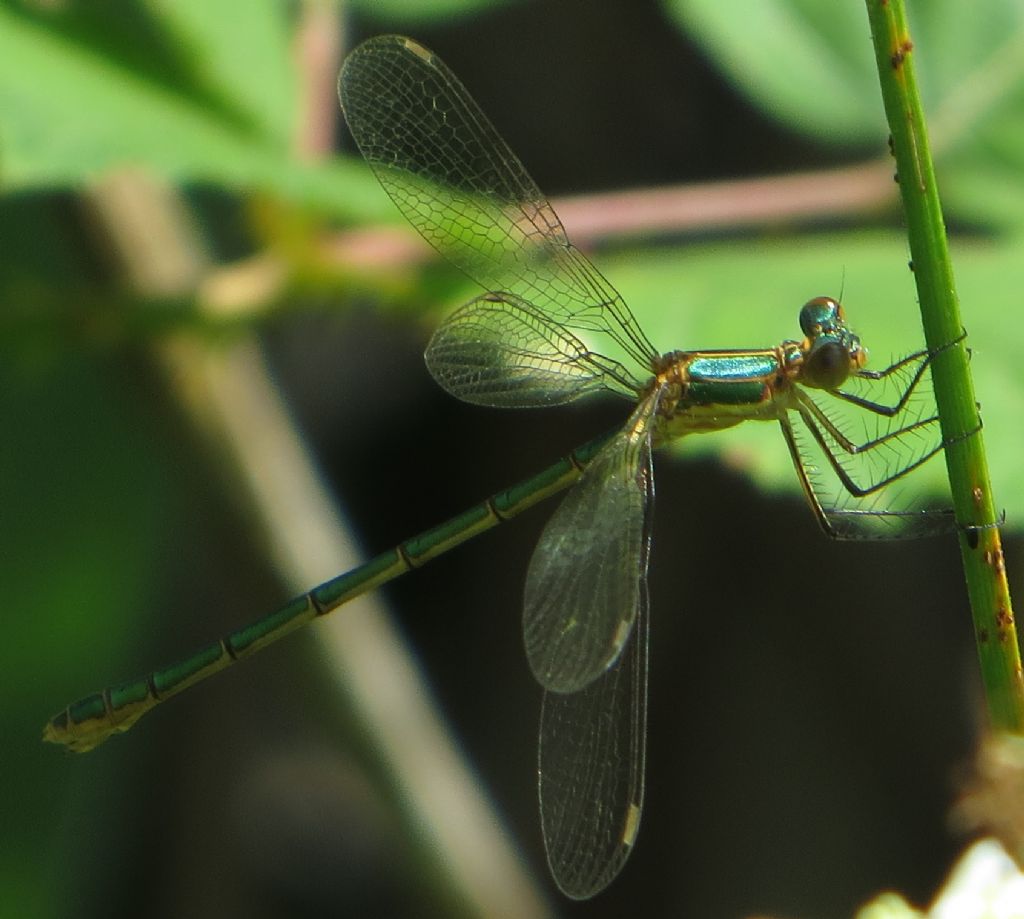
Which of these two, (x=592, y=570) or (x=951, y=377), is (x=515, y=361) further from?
(x=951, y=377)

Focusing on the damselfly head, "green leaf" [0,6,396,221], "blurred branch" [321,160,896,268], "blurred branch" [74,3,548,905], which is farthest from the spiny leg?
"blurred branch" [74,3,548,905]

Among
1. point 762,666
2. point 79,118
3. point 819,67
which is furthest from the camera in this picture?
point 762,666

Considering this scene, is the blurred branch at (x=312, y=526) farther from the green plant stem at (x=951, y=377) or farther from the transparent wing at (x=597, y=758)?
the green plant stem at (x=951, y=377)

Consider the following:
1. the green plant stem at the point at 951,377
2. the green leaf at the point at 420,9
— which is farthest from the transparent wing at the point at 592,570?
the green leaf at the point at 420,9

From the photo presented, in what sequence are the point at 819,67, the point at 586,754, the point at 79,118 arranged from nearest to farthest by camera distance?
the point at 586,754 < the point at 79,118 < the point at 819,67

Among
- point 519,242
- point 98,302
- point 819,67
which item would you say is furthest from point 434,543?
point 819,67

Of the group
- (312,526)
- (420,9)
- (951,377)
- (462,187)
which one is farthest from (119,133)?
(951,377)

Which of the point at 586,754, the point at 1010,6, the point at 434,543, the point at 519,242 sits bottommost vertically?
the point at 586,754

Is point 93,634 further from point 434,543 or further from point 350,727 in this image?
point 434,543
